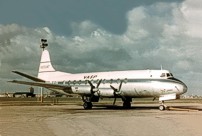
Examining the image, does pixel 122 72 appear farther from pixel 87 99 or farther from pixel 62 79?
pixel 62 79

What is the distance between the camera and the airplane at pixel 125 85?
3005 centimetres

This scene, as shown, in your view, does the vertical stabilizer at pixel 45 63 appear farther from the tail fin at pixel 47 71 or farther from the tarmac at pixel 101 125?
the tarmac at pixel 101 125

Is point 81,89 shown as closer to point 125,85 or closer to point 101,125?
point 125,85

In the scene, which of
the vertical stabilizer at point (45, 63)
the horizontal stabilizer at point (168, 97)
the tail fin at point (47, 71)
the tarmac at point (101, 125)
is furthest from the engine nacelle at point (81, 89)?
the vertical stabilizer at point (45, 63)

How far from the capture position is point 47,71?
151 feet

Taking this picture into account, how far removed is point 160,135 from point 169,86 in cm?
1776

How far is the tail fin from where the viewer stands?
1725 inches

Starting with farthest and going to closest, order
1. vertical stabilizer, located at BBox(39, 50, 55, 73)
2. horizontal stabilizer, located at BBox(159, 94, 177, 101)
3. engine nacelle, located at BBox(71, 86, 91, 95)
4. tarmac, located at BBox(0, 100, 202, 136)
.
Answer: vertical stabilizer, located at BBox(39, 50, 55, 73) < engine nacelle, located at BBox(71, 86, 91, 95) < horizontal stabilizer, located at BBox(159, 94, 177, 101) < tarmac, located at BBox(0, 100, 202, 136)

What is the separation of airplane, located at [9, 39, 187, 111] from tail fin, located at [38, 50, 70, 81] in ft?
13.2

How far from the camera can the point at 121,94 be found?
33.2 m

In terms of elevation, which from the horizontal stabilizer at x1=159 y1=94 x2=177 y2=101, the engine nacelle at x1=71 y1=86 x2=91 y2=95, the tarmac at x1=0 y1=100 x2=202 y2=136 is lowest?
the tarmac at x1=0 y1=100 x2=202 y2=136

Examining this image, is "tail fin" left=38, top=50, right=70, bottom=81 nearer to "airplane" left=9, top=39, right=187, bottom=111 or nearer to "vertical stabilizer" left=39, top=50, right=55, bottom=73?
"vertical stabilizer" left=39, top=50, right=55, bottom=73

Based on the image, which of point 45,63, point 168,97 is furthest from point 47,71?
point 168,97

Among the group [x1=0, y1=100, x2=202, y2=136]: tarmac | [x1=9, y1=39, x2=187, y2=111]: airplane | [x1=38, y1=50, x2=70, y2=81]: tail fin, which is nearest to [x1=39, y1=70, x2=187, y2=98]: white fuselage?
[x1=9, y1=39, x2=187, y2=111]: airplane
